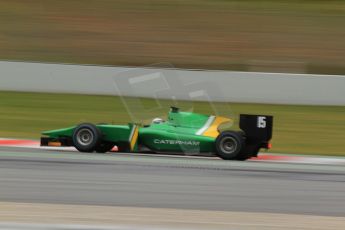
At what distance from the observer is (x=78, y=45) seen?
2077 centimetres

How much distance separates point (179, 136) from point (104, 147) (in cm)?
100

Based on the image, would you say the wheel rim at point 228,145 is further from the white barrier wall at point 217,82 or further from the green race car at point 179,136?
the white barrier wall at point 217,82

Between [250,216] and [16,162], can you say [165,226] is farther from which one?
[16,162]

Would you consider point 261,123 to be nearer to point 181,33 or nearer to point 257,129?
point 257,129

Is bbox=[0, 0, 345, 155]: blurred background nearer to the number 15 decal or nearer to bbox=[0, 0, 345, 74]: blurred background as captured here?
bbox=[0, 0, 345, 74]: blurred background

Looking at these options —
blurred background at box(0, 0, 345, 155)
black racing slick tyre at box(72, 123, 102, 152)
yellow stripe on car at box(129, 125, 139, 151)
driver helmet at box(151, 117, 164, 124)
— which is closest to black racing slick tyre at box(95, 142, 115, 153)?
black racing slick tyre at box(72, 123, 102, 152)

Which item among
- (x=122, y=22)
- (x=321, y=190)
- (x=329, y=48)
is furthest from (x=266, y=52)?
(x=321, y=190)

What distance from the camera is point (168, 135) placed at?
9.54m

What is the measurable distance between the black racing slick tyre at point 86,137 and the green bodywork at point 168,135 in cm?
9

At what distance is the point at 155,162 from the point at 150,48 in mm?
12160

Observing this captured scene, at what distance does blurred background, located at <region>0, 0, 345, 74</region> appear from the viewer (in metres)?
19.9

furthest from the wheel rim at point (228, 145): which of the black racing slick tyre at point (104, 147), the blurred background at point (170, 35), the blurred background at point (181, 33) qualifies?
A: the blurred background at point (181, 33)

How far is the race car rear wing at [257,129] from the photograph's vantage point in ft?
30.8

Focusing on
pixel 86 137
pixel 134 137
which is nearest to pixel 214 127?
pixel 134 137
